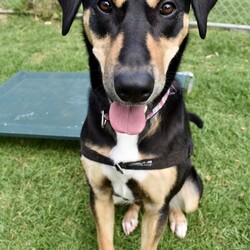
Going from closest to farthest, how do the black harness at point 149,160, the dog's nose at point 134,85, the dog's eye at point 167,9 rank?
the dog's nose at point 134,85
the dog's eye at point 167,9
the black harness at point 149,160

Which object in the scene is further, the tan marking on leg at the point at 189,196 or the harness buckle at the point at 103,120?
the tan marking on leg at the point at 189,196

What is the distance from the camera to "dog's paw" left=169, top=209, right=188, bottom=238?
9.39ft

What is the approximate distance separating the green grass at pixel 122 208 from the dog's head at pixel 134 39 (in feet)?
4.13

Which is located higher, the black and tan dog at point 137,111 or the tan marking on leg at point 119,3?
the tan marking on leg at point 119,3

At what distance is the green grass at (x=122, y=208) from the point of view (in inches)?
113

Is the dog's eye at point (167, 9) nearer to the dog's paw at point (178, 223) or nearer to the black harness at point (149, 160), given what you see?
the black harness at point (149, 160)

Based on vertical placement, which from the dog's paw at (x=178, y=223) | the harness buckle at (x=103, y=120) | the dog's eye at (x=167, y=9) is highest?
the dog's eye at (x=167, y=9)

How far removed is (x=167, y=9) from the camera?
1.92m

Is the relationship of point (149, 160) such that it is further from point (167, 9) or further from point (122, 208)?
point (122, 208)

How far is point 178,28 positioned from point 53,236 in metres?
1.72

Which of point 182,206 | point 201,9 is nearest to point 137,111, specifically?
point 201,9

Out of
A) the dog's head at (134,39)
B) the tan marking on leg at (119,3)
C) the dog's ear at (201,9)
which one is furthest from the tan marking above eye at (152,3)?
the dog's ear at (201,9)

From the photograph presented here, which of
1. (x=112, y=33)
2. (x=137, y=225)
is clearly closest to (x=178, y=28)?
(x=112, y=33)

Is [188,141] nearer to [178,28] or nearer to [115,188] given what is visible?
[115,188]
